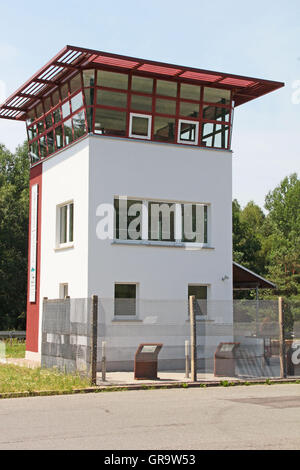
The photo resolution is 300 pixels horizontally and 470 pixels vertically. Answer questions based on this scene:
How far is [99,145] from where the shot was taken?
21.1 metres

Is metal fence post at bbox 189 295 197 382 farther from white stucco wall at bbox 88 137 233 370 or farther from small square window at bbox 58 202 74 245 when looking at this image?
small square window at bbox 58 202 74 245

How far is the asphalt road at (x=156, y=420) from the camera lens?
8.39 m

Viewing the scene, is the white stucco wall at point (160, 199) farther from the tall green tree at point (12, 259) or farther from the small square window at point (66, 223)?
the tall green tree at point (12, 259)

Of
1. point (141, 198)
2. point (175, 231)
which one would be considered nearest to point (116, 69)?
point (141, 198)

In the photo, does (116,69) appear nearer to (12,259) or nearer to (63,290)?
(63,290)

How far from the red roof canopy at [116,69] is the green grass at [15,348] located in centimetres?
992

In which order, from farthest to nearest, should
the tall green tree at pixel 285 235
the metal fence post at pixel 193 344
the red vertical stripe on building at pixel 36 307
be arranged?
the tall green tree at pixel 285 235 < the red vertical stripe on building at pixel 36 307 < the metal fence post at pixel 193 344

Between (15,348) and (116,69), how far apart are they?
1462cm

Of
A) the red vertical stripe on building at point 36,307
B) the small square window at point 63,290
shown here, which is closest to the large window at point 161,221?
the small square window at point 63,290

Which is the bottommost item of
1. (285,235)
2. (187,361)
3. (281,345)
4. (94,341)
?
(187,361)

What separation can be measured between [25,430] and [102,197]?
12.2 meters

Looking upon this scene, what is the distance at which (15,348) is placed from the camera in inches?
1180
